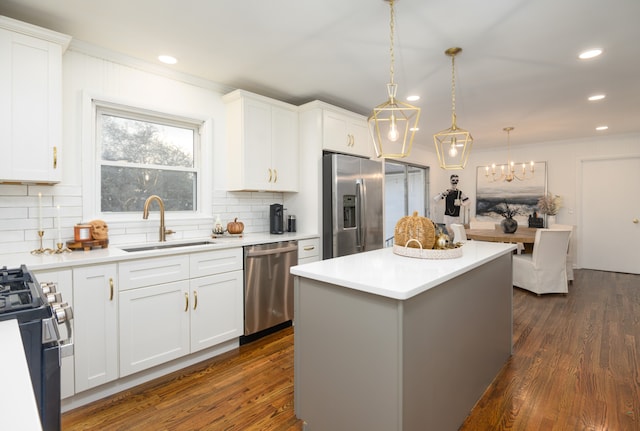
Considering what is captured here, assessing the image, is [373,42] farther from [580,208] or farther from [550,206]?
[580,208]

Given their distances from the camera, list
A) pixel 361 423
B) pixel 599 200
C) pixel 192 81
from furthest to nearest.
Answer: pixel 599 200
pixel 192 81
pixel 361 423

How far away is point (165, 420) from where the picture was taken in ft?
6.26

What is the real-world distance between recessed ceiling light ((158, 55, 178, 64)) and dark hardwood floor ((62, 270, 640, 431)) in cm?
246

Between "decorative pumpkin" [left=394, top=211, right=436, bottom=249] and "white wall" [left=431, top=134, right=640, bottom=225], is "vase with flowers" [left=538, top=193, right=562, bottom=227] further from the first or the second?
"decorative pumpkin" [left=394, top=211, right=436, bottom=249]

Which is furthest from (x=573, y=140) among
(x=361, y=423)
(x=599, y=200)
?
(x=361, y=423)

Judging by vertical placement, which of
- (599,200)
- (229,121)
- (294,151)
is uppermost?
(229,121)

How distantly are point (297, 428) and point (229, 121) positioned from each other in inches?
107

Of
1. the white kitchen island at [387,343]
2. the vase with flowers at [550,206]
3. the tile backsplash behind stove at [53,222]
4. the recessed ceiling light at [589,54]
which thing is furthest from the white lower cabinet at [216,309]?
the vase with flowers at [550,206]

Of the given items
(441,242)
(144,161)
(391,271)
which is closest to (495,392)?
(441,242)

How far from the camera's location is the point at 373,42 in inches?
97.1

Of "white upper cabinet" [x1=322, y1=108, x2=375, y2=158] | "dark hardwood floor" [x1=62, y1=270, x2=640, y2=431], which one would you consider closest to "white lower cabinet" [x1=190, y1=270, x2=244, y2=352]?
"dark hardwood floor" [x1=62, y1=270, x2=640, y2=431]

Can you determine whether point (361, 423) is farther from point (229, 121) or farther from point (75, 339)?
point (229, 121)

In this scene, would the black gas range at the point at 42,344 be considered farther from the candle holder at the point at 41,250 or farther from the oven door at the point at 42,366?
the candle holder at the point at 41,250

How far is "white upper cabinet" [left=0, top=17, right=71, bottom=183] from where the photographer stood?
201 cm
